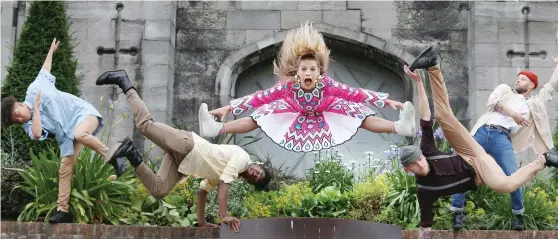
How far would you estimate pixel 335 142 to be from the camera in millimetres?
9188

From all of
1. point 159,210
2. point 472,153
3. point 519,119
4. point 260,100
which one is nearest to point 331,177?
point 159,210

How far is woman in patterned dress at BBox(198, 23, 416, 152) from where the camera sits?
9.25 m

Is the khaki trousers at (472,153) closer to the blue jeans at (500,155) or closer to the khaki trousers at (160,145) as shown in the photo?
the blue jeans at (500,155)

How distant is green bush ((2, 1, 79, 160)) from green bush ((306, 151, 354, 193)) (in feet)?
10.9

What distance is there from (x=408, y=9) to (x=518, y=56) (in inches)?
68.9

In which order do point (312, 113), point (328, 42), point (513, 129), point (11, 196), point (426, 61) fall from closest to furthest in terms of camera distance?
point (426, 61) → point (312, 113) → point (513, 129) → point (11, 196) → point (328, 42)

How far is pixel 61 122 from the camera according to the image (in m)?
10.2

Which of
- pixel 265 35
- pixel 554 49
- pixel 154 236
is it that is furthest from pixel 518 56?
pixel 154 236

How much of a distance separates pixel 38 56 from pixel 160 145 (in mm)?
4066

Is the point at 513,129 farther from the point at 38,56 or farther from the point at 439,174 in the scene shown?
the point at 38,56

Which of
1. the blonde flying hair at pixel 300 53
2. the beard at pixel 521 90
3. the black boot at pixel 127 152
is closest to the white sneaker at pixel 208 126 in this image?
the black boot at pixel 127 152

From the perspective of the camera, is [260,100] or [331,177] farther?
[331,177]

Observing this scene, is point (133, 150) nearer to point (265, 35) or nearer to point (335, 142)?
point (335, 142)

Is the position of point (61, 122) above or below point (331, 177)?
above
